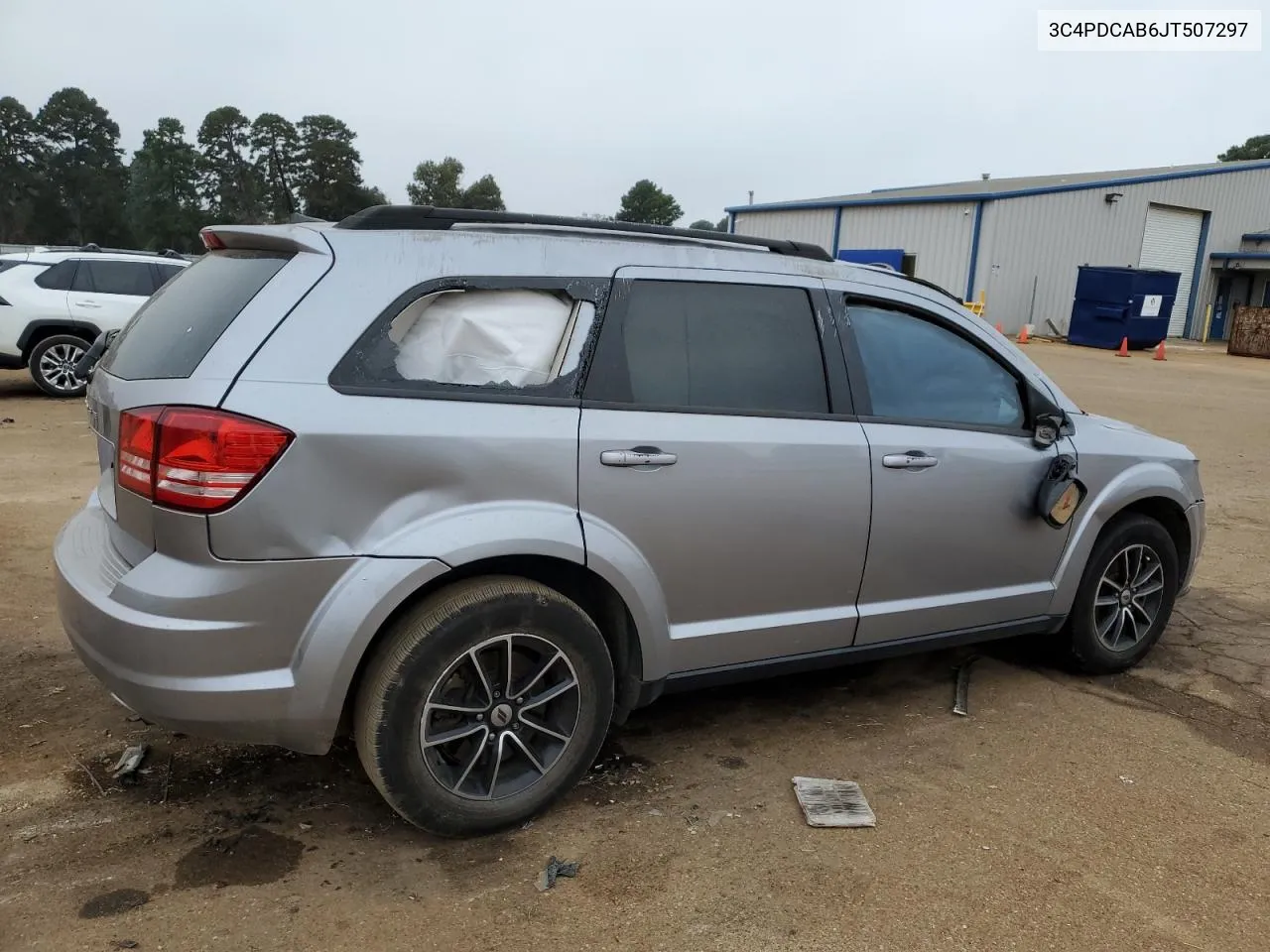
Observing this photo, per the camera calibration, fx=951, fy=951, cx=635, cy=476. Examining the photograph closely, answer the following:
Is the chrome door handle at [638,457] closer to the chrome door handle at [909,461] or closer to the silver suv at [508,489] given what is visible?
the silver suv at [508,489]

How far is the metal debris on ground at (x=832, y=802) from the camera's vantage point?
10.0 feet

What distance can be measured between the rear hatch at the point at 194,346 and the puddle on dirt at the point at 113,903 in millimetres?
883

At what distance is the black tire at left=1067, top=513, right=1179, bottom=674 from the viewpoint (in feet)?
13.8

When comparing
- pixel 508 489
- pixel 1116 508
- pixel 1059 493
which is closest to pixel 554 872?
pixel 508 489

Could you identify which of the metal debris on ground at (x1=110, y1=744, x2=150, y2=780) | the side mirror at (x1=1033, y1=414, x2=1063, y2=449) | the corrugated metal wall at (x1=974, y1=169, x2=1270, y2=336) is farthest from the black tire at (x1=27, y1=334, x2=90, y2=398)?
the corrugated metal wall at (x1=974, y1=169, x2=1270, y2=336)

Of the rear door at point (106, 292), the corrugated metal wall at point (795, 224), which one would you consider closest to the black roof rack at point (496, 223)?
the rear door at point (106, 292)

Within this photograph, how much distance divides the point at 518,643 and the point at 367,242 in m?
1.26

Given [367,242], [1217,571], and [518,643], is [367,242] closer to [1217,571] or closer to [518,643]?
[518,643]

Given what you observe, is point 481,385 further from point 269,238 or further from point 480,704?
point 480,704

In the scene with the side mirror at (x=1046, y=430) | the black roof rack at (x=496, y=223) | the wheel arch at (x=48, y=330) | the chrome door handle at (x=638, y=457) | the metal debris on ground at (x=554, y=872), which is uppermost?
the black roof rack at (x=496, y=223)

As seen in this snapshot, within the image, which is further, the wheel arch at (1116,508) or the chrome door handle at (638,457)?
the wheel arch at (1116,508)

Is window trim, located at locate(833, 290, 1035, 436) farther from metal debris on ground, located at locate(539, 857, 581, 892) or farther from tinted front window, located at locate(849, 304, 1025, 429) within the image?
metal debris on ground, located at locate(539, 857, 581, 892)

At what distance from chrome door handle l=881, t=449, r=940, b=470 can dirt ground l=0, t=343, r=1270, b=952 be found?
1.07 metres

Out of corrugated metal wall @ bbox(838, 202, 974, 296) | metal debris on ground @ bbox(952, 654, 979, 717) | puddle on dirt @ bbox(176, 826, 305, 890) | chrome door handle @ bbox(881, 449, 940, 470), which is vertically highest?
corrugated metal wall @ bbox(838, 202, 974, 296)
